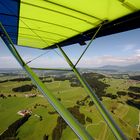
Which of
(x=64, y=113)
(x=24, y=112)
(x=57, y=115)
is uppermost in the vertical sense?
(x=64, y=113)

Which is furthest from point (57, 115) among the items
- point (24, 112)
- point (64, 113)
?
point (64, 113)

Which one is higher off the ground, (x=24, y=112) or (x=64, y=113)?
(x=64, y=113)

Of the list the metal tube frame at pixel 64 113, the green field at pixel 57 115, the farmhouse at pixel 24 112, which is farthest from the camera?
the farmhouse at pixel 24 112

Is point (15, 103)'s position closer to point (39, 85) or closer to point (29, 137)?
point (29, 137)

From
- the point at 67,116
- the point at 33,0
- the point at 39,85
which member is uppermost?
the point at 33,0

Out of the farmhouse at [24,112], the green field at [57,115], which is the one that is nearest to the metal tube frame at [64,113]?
the green field at [57,115]

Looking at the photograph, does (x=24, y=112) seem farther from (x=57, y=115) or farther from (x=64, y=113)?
(x=64, y=113)

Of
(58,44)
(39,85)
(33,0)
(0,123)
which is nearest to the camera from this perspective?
(39,85)

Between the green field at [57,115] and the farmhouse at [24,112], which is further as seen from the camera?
the farmhouse at [24,112]

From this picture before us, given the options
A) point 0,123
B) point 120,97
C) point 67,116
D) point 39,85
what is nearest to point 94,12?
point 39,85

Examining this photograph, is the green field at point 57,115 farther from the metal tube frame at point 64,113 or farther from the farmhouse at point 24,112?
the metal tube frame at point 64,113

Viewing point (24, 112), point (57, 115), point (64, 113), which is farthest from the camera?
point (24, 112)
